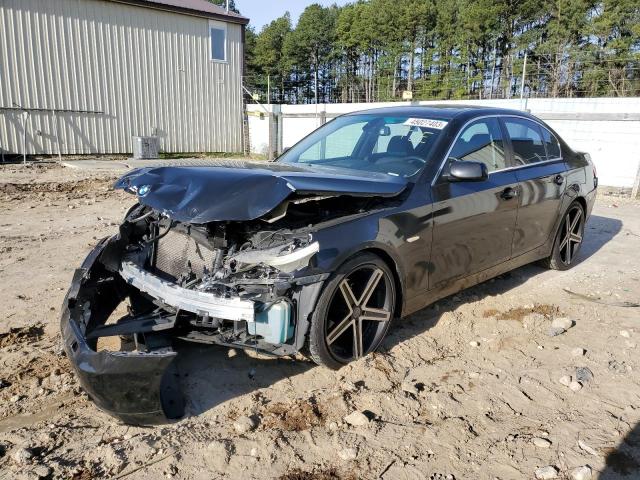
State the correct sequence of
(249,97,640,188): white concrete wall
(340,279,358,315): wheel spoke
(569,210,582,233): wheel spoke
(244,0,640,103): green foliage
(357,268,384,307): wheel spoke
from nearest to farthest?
1. (340,279,358,315): wheel spoke
2. (357,268,384,307): wheel spoke
3. (569,210,582,233): wheel spoke
4. (249,97,640,188): white concrete wall
5. (244,0,640,103): green foliage

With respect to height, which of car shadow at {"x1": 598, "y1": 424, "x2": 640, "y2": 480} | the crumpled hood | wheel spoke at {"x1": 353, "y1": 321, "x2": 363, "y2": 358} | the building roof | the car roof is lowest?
car shadow at {"x1": 598, "y1": 424, "x2": 640, "y2": 480}

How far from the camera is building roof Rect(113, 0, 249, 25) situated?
17906mm

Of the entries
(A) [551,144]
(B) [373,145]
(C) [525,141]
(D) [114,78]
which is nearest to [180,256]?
(B) [373,145]

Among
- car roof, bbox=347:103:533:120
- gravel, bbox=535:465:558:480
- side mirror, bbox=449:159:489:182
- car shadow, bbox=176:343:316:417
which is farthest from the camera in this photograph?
car roof, bbox=347:103:533:120

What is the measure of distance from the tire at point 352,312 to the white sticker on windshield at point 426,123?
4.54 ft

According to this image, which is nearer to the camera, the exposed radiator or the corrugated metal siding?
the exposed radiator

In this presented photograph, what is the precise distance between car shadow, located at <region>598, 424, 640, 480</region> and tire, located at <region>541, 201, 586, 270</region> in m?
2.99

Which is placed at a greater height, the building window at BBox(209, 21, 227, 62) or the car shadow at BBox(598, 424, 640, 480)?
the building window at BBox(209, 21, 227, 62)

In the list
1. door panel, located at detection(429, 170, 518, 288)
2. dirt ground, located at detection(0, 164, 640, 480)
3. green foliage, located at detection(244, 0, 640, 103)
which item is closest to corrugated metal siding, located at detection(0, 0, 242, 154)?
green foliage, located at detection(244, 0, 640, 103)

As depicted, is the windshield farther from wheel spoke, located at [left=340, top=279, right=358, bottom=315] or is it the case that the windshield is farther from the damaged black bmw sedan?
wheel spoke, located at [left=340, top=279, right=358, bottom=315]

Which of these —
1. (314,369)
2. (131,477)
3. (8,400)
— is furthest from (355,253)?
(8,400)

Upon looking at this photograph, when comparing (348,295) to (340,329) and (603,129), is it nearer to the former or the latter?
(340,329)

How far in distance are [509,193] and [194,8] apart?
57.7 feet

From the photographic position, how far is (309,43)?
51281 mm
